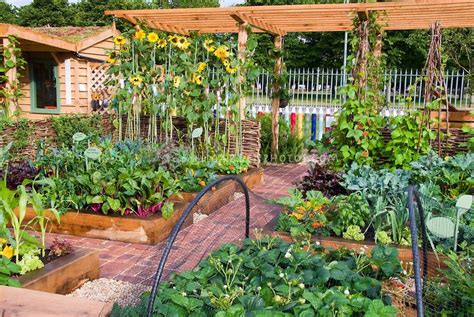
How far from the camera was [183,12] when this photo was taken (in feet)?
26.8

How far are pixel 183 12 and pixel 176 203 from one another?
410 cm

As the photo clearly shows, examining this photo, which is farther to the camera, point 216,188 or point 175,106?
point 175,106

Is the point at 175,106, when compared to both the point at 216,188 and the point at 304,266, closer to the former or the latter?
the point at 216,188

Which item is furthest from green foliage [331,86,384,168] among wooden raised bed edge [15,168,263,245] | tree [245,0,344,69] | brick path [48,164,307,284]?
tree [245,0,344,69]

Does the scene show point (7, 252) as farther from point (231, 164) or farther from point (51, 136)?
point (51, 136)

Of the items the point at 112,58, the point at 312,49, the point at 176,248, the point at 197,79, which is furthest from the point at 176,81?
the point at 312,49

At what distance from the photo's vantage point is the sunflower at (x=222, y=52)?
7.10 meters

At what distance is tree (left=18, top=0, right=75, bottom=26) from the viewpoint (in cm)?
3344

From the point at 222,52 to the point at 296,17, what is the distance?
1.81 m

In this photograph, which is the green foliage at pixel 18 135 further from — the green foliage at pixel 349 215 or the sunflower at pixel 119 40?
the green foliage at pixel 349 215

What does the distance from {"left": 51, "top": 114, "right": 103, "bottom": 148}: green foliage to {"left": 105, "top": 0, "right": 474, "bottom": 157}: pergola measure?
1934 millimetres

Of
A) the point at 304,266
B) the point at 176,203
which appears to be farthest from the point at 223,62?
the point at 304,266

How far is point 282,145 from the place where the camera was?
960 centimetres

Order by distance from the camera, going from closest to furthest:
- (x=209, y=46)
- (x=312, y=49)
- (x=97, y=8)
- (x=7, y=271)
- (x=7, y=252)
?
(x=7, y=271)
(x=7, y=252)
(x=209, y=46)
(x=312, y=49)
(x=97, y=8)
